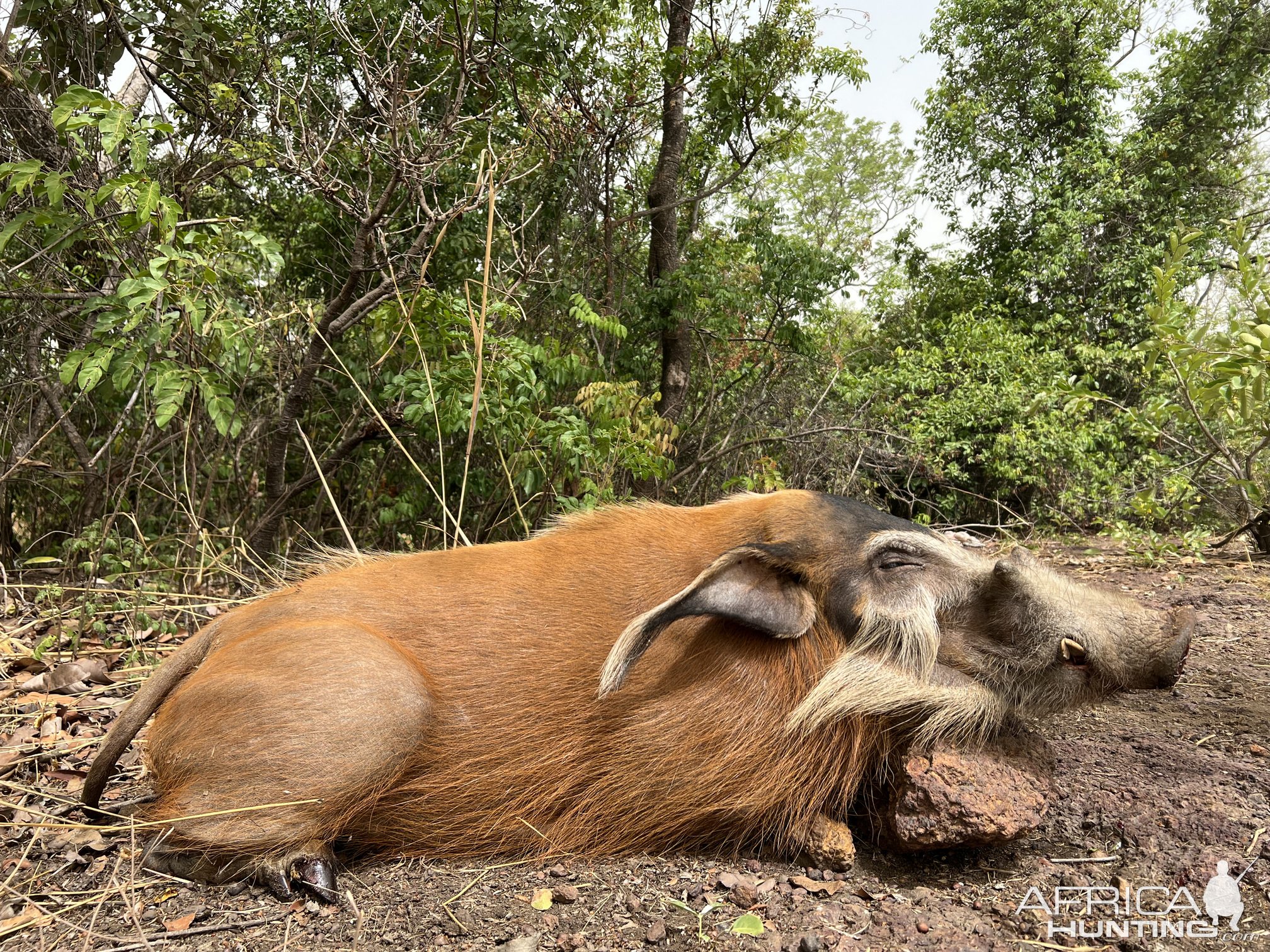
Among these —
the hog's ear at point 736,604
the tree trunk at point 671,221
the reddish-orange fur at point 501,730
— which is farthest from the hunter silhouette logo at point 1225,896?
the tree trunk at point 671,221

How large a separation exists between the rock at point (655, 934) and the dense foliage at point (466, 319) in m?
2.39

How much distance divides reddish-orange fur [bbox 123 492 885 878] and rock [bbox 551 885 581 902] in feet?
0.91

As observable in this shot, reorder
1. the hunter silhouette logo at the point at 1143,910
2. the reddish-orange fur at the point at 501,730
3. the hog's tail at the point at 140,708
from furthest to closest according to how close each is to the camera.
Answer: the hog's tail at the point at 140,708 < the reddish-orange fur at the point at 501,730 < the hunter silhouette logo at the point at 1143,910

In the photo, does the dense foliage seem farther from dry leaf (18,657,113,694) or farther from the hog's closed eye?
the hog's closed eye

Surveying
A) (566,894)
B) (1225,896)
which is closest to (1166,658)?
(1225,896)

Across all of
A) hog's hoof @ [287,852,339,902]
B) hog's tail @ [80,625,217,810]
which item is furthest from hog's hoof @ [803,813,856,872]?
hog's tail @ [80,625,217,810]

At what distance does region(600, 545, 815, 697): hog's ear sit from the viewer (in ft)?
8.20

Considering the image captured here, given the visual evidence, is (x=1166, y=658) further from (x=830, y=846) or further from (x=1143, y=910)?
(x=830, y=846)

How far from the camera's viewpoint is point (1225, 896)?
6.64 feet

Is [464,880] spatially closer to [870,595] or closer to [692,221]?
[870,595]

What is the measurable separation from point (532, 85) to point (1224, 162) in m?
15.8

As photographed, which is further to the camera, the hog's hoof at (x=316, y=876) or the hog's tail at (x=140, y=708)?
the hog's tail at (x=140, y=708)

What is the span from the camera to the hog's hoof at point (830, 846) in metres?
2.49

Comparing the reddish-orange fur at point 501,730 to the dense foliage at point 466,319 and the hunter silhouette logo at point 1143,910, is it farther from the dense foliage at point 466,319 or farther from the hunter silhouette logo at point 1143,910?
the dense foliage at point 466,319
